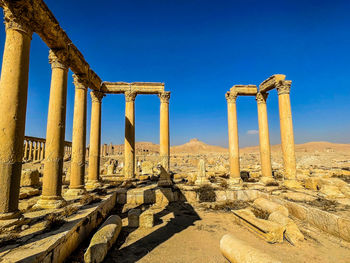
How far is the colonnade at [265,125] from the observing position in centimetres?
1332

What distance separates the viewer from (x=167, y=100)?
49.5 feet

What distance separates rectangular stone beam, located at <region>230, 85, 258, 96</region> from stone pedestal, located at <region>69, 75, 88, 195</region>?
1036 centimetres

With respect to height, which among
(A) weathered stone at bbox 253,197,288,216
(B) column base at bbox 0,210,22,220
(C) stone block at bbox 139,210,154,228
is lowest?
(C) stone block at bbox 139,210,154,228

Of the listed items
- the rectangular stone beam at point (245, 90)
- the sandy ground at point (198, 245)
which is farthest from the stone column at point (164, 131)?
the sandy ground at point (198, 245)

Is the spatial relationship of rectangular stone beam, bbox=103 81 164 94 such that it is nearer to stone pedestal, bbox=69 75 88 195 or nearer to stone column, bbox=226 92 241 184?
stone pedestal, bbox=69 75 88 195

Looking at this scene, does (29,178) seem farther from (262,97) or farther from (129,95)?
(262,97)

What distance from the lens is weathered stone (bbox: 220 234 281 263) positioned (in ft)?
14.3

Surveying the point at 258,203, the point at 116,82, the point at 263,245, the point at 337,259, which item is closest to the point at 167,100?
the point at 116,82

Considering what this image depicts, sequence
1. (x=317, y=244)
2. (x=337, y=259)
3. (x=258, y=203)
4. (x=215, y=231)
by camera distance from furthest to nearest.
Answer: (x=258, y=203)
(x=215, y=231)
(x=317, y=244)
(x=337, y=259)

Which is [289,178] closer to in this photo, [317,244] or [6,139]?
[317,244]

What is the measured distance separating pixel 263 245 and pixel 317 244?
166cm

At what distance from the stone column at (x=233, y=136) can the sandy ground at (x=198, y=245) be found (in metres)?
6.05

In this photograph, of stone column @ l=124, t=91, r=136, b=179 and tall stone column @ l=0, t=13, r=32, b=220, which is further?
stone column @ l=124, t=91, r=136, b=179

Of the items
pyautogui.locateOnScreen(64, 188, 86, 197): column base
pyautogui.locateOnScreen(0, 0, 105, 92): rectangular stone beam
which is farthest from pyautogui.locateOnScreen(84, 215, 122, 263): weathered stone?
pyautogui.locateOnScreen(0, 0, 105, 92): rectangular stone beam
